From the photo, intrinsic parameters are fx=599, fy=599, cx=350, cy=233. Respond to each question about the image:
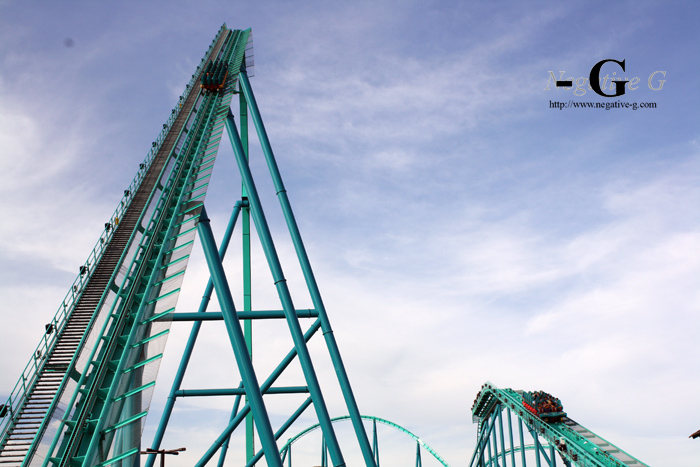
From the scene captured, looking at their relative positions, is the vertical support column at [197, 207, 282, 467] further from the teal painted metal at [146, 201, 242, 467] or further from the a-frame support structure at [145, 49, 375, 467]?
the teal painted metal at [146, 201, 242, 467]

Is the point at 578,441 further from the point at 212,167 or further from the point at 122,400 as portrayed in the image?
the point at 122,400

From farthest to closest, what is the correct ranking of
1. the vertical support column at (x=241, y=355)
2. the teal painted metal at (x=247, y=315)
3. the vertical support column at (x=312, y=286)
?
the vertical support column at (x=312, y=286), the teal painted metal at (x=247, y=315), the vertical support column at (x=241, y=355)

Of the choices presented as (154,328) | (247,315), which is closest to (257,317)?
(247,315)

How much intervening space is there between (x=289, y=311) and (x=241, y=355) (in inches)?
77.2

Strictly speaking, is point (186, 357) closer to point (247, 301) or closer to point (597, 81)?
point (247, 301)

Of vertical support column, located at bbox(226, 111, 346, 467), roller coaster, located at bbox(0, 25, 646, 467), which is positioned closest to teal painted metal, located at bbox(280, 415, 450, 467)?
roller coaster, located at bbox(0, 25, 646, 467)

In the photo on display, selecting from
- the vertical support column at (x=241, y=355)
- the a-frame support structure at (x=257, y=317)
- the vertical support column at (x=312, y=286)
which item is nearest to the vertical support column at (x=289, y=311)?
the a-frame support structure at (x=257, y=317)

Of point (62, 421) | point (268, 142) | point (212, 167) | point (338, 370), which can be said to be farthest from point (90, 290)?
point (62, 421)

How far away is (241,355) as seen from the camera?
671 cm

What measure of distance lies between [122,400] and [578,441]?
1407cm

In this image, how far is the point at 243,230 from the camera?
11914 mm

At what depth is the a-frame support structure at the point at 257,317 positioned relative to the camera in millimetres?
6730

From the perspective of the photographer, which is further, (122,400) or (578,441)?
(578,441)

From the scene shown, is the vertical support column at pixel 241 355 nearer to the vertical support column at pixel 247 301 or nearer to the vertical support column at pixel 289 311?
the vertical support column at pixel 289 311
